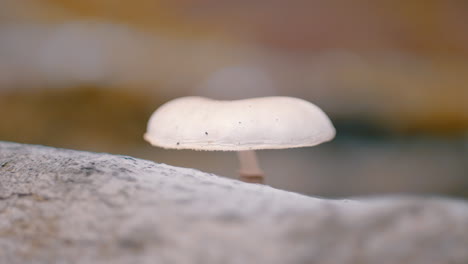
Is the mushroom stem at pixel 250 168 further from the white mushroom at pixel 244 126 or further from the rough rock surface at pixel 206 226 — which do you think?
the rough rock surface at pixel 206 226

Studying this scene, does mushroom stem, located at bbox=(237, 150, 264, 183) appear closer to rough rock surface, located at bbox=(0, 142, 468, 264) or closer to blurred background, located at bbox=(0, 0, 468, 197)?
rough rock surface, located at bbox=(0, 142, 468, 264)

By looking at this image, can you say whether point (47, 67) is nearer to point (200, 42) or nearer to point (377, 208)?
point (200, 42)

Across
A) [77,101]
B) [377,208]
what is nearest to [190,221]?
[377,208]

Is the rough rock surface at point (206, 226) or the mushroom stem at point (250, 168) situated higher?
the rough rock surface at point (206, 226)

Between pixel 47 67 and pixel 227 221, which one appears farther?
pixel 47 67

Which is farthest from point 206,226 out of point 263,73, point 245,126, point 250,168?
point 263,73

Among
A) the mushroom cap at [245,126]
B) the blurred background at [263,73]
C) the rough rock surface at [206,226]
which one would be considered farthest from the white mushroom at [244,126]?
the blurred background at [263,73]

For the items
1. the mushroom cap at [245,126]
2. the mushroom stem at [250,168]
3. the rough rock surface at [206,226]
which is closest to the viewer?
the rough rock surface at [206,226]
